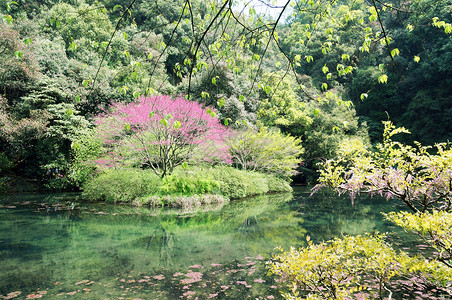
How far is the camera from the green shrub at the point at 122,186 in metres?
10.2

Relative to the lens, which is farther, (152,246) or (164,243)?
(164,243)

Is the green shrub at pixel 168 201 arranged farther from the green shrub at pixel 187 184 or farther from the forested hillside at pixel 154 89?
the forested hillside at pixel 154 89

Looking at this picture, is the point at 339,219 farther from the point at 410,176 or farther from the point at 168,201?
the point at 168,201

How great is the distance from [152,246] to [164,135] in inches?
233

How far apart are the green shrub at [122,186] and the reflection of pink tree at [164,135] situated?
63 cm

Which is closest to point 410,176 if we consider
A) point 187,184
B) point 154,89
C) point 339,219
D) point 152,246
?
point 152,246

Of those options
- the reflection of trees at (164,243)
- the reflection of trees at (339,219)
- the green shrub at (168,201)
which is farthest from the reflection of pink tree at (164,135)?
the reflection of trees at (339,219)

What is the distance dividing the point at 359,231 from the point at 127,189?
7949 millimetres

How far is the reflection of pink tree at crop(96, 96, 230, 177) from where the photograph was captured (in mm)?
10383

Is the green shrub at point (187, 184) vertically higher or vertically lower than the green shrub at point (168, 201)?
higher

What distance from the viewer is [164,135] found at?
34.6ft

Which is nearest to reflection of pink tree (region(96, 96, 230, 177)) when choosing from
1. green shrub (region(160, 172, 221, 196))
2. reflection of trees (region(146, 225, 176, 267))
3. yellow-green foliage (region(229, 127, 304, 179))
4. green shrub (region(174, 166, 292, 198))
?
green shrub (region(174, 166, 292, 198))

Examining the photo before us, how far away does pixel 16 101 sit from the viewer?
13867mm

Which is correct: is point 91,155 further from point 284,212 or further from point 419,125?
point 419,125
